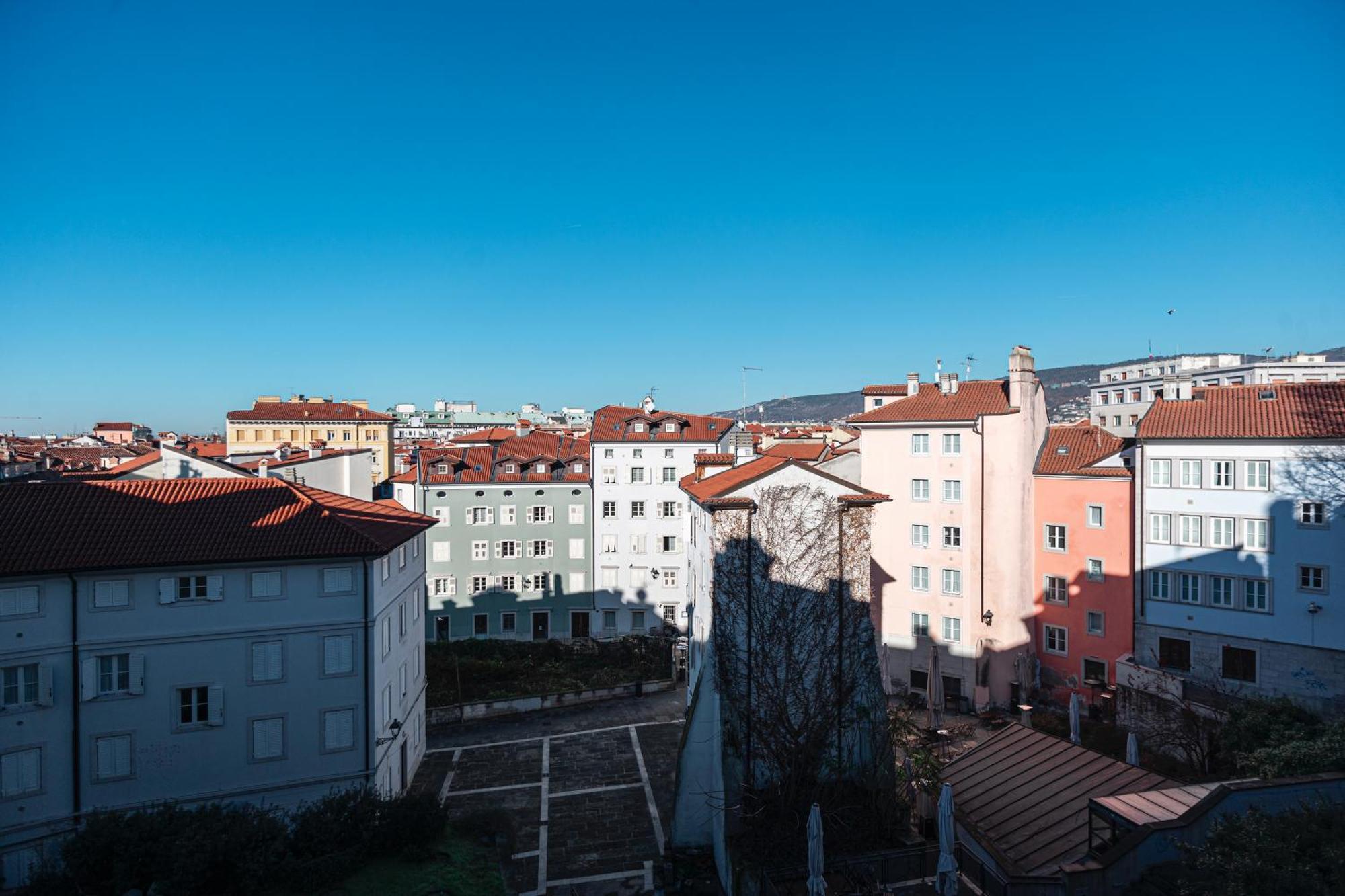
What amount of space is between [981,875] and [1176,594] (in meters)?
18.7

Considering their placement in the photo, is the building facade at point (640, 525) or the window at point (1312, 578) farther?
the building facade at point (640, 525)

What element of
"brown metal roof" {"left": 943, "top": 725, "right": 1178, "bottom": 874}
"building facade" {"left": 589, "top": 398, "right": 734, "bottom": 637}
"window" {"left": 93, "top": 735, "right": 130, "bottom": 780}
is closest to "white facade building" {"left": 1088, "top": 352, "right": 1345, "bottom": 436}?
"building facade" {"left": 589, "top": 398, "right": 734, "bottom": 637}

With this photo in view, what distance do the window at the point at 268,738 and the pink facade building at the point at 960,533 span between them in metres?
24.9

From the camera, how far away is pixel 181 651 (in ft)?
65.0

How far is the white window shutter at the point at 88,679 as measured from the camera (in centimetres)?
1888

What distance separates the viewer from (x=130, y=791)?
753 inches

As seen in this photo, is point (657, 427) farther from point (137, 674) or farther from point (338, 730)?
point (137, 674)

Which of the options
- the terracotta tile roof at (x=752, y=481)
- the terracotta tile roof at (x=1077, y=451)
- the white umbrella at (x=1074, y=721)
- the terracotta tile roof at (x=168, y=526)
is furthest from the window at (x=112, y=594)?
the terracotta tile roof at (x=1077, y=451)

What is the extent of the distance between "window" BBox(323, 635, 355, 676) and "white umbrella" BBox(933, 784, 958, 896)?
1709cm

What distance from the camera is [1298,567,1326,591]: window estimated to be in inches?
955

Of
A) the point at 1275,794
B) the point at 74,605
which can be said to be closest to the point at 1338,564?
the point at 1275,794

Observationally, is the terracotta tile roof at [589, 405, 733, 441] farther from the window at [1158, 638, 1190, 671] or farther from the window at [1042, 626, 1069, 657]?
the window at [1158, 638, 1190, 671]

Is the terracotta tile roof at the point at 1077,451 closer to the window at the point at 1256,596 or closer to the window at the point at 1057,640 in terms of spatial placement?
the window at the point at 1256,596

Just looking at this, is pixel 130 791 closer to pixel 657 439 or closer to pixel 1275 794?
pixel 1275 794
